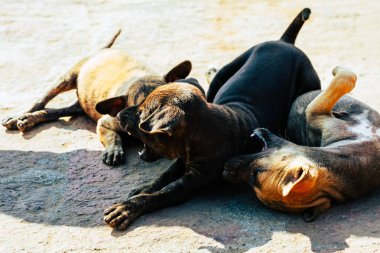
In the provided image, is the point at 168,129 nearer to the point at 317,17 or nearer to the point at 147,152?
the point at 147,152

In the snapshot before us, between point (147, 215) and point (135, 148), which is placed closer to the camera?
point (147, 215)

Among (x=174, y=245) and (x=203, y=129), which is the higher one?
(x=203, y=129)

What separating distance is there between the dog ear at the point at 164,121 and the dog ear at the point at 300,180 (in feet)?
3.01

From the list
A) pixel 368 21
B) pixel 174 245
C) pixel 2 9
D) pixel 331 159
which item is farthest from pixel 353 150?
pixel 2 9

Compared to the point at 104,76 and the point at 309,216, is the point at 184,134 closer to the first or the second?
the point at 309,216

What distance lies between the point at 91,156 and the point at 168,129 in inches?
65.2

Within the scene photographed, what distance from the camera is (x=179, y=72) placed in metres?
7.01

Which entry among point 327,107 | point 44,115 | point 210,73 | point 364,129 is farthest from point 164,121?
point 210,73

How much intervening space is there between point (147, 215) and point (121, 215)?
0.23 metres

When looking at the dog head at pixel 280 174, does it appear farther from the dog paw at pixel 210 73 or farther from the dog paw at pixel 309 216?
the dog paw at pixel 210 73

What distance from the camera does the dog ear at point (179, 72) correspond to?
6.91m

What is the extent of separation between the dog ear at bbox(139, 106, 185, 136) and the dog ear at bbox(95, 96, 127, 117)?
0.91m

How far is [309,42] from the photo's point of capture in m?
9.65

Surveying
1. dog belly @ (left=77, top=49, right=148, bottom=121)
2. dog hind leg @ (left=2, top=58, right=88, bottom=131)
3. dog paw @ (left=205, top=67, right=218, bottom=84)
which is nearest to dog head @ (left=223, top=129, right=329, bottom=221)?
dog belly @ (left=77, top=49, right=148, bottom=121)
